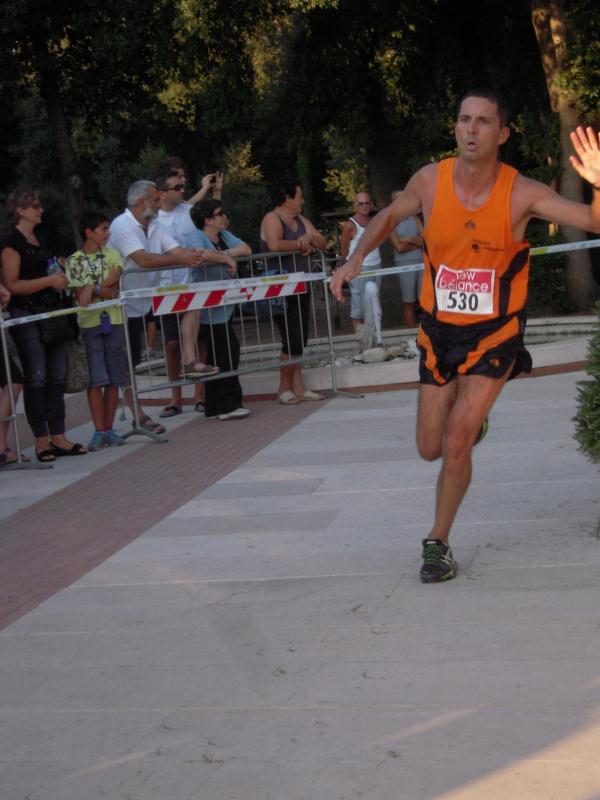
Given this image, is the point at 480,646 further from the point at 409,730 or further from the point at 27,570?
the point at 27,570

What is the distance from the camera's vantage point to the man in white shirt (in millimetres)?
10844

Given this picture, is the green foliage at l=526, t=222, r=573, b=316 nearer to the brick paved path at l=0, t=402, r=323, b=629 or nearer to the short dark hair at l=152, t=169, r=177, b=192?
the brick paved path at l=0, t=402, r=323, b=629

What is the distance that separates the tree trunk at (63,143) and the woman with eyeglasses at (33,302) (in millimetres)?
14288

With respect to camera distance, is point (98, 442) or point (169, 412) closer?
point (98, 442)

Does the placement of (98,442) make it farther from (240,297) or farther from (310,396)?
(310,396)

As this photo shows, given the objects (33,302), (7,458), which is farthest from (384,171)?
(7,458)

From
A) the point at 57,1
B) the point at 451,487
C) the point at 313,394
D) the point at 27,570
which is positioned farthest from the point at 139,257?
the point at 57,1

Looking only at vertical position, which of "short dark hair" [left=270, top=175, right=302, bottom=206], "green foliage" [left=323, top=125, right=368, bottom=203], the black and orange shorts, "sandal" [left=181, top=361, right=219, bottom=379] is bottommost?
"sandal" [left=181, top=361, right=219, bottom=379]

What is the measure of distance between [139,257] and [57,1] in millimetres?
13193

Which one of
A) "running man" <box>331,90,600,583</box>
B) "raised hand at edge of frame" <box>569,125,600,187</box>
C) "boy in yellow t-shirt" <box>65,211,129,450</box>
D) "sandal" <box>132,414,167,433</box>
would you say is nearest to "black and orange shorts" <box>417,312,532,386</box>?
"running man" <box>331,90,600,583</box>

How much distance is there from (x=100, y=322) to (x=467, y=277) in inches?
201

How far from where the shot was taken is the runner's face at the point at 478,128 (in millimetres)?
5453

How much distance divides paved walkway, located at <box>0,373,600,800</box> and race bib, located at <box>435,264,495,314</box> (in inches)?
45.9

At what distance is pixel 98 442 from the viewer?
10234mm
